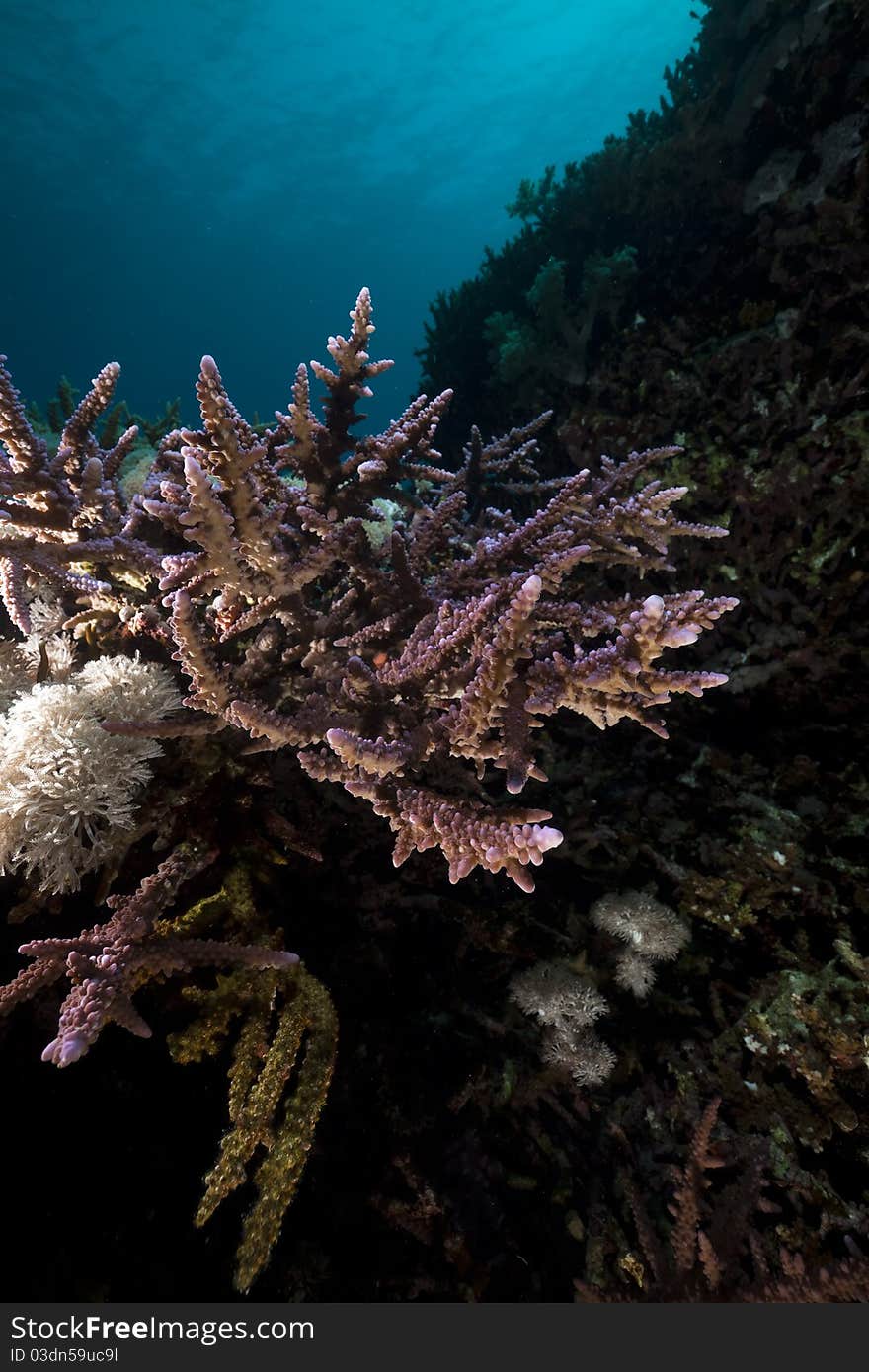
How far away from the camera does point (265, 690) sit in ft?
7.45

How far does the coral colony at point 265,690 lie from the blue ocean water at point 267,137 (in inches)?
1948

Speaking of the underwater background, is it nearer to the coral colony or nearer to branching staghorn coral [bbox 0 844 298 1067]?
the coral colony

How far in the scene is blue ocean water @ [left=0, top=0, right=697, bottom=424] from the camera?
133ft

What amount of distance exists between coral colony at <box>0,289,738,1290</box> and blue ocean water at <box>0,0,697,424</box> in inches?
1948

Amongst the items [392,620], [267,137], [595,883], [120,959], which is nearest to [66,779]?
[120,959]

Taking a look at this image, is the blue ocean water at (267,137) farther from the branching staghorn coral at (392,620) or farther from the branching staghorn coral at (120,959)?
the branching staghorn coral at (120,959)

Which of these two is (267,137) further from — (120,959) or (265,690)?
(120,959)

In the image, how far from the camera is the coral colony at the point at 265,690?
1.70m

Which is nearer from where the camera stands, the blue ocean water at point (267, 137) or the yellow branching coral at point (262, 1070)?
the yellow branching coral at point (262, 1070)

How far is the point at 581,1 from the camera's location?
45.5 meters

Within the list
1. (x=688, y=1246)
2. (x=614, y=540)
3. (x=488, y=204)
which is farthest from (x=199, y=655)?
(x=488, y=204)

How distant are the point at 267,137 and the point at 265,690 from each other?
238ft

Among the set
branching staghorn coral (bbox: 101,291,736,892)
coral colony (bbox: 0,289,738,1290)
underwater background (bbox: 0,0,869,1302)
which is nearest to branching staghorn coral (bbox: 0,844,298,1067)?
coral colony (bbox: 0,289,738,1290)

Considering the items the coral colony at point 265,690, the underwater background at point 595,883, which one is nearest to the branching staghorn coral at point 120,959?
the coral colony at point 265,690
